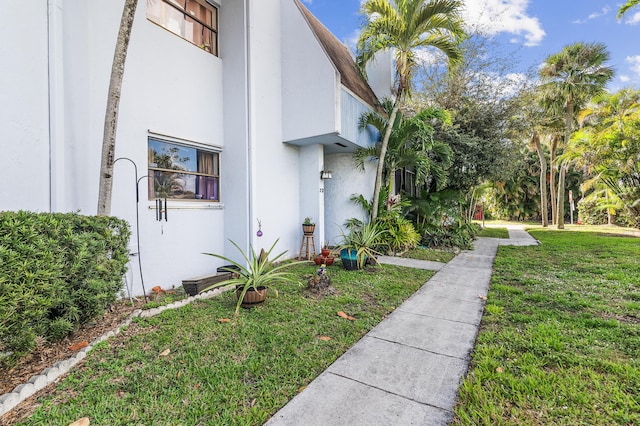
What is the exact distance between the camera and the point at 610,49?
1447 centimetres

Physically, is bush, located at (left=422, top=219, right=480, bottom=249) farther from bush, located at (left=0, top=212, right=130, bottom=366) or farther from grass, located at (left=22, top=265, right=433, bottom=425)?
bush, located at (left=0, top=212, right=130, bottom=366)

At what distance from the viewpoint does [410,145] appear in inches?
364

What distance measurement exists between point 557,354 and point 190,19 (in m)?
8.04

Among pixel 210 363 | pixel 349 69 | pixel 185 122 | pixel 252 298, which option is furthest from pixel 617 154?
pixel 210 363

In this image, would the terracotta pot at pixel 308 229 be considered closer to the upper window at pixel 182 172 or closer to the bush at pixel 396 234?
the bush at pixel 396 234

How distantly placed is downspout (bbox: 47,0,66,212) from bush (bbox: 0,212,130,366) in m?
0.97

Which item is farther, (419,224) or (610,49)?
(610,49)

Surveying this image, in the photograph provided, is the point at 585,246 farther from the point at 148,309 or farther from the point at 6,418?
the point at 6,418

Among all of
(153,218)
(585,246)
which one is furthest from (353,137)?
(585,246)

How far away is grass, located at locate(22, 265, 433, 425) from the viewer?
85.1 inches

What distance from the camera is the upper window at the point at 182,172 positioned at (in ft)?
17.5

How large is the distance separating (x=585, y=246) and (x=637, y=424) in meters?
10.1

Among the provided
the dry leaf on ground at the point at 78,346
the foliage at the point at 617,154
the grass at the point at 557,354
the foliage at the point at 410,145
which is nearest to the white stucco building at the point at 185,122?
the foliage at the point at 410,145

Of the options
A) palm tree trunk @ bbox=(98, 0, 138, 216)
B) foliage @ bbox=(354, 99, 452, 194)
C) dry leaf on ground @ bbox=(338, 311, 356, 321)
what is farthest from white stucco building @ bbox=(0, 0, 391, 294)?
dry leaf on ground @ bbox=(338, 311, 356, 321)
